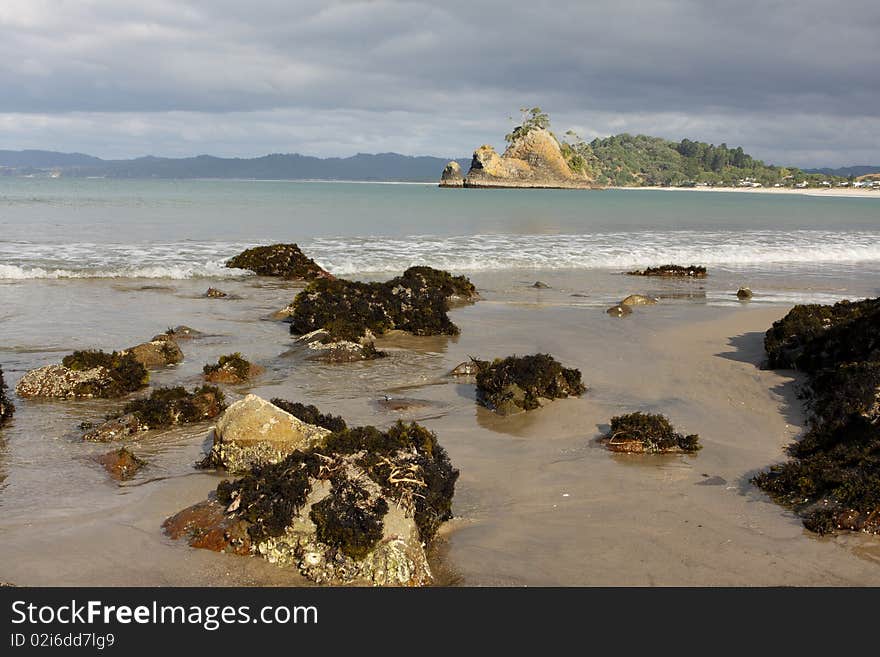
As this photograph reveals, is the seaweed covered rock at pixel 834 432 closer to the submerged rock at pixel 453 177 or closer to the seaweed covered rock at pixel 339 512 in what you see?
the seaweed covered rock at pixel 339 512

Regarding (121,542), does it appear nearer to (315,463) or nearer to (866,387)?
(315,463)

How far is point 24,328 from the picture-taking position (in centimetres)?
1378

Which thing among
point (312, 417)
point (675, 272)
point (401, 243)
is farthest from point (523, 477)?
point (401, 243)

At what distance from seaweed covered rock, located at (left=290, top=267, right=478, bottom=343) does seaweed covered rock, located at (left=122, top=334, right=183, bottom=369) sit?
2.53 meters

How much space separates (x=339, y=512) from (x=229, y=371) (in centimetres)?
558

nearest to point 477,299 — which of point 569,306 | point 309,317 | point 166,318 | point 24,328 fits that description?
point 569,306

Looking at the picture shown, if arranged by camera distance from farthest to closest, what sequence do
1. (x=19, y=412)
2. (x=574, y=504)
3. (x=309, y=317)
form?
(x=309, y=317) < (x=19, y=412) < (x=574, y=504)

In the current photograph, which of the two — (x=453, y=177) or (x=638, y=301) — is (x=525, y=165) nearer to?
(x=453, y=177)

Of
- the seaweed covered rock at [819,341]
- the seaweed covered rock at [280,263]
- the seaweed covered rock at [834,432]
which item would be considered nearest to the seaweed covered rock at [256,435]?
the seaweed covered rock at [834,432]

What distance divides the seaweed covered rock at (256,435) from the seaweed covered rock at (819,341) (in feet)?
21.8

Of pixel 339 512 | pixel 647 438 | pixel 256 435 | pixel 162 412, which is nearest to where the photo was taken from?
pixel 339 512

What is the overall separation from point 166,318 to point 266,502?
35.2 feet

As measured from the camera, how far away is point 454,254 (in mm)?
28047

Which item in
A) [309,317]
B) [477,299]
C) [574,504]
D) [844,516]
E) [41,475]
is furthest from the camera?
[477,299]
